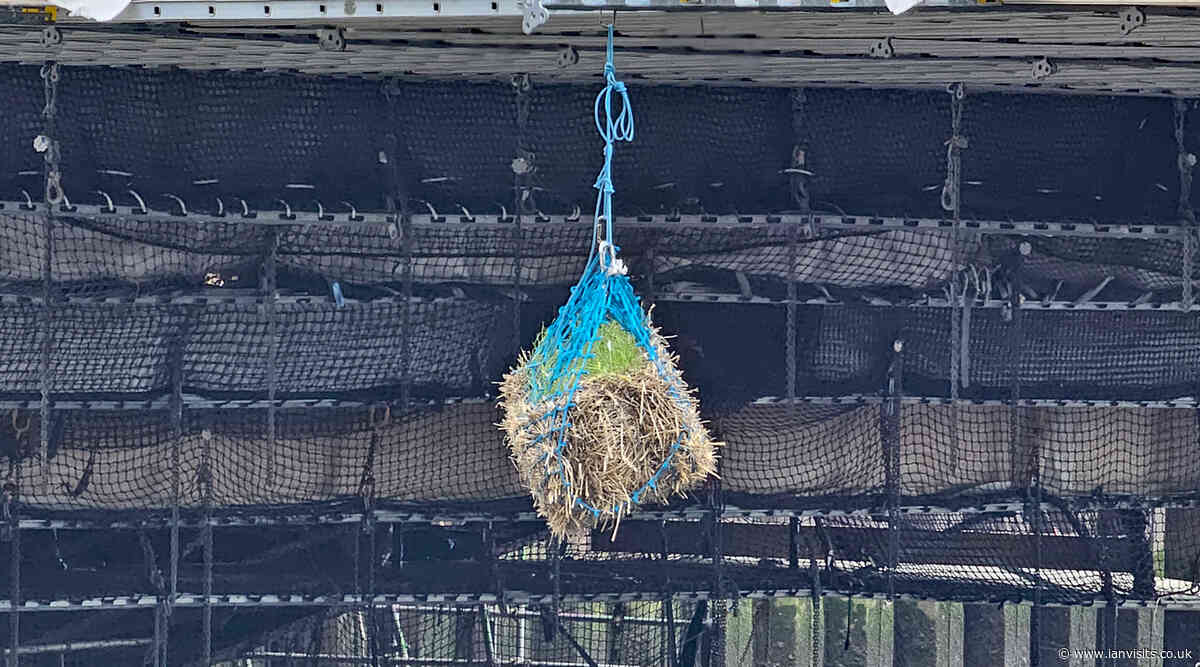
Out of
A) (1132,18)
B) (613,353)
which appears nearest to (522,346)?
(613,353)

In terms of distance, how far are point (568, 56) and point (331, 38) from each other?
39.7 inches

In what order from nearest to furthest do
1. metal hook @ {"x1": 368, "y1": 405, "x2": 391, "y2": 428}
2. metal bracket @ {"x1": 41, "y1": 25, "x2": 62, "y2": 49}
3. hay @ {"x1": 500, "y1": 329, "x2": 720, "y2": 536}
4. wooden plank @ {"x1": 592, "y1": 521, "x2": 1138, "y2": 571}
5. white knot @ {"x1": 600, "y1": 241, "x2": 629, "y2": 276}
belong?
white knot @ {"x1": 600, "y1": 241, "x2": 629, "y2": 276}
hay @ {"x1": 500, "y1": 329, "x2": 720, "y2": 536}
metal bracket @ {"x1": 41, "y1": 25, "x2": 62, "y2": 49}
metal hook @ {"x1": 368, "y1": 405, "x2": 391, "y2": 428}
wooden plank @ {"x1": 592, "y1": 521, "x2": 1138, "y2": 571}

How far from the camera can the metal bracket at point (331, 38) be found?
5828 millimetres

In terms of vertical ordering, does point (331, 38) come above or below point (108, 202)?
above

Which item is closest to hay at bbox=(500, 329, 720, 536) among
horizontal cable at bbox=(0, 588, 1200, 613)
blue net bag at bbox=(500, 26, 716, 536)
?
blue net bag at bbox=(500, 26, 716, 536)

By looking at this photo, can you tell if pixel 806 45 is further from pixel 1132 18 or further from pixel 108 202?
pixel 108 202

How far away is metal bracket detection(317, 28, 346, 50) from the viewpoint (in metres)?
5.83

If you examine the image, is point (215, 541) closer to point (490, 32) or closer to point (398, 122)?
point (398, 122)

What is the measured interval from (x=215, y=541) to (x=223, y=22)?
298 cm

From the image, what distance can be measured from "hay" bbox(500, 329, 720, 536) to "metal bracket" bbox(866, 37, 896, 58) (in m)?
1.63

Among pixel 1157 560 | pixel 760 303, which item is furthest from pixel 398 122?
pixel 1157 560

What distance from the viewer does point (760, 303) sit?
7.06 m

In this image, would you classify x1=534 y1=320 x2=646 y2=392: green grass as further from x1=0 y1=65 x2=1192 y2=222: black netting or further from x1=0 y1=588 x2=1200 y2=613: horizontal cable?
x1=0 y1=588 x2=1200 y2=613: horizontal cable

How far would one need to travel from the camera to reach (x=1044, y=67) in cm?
607
